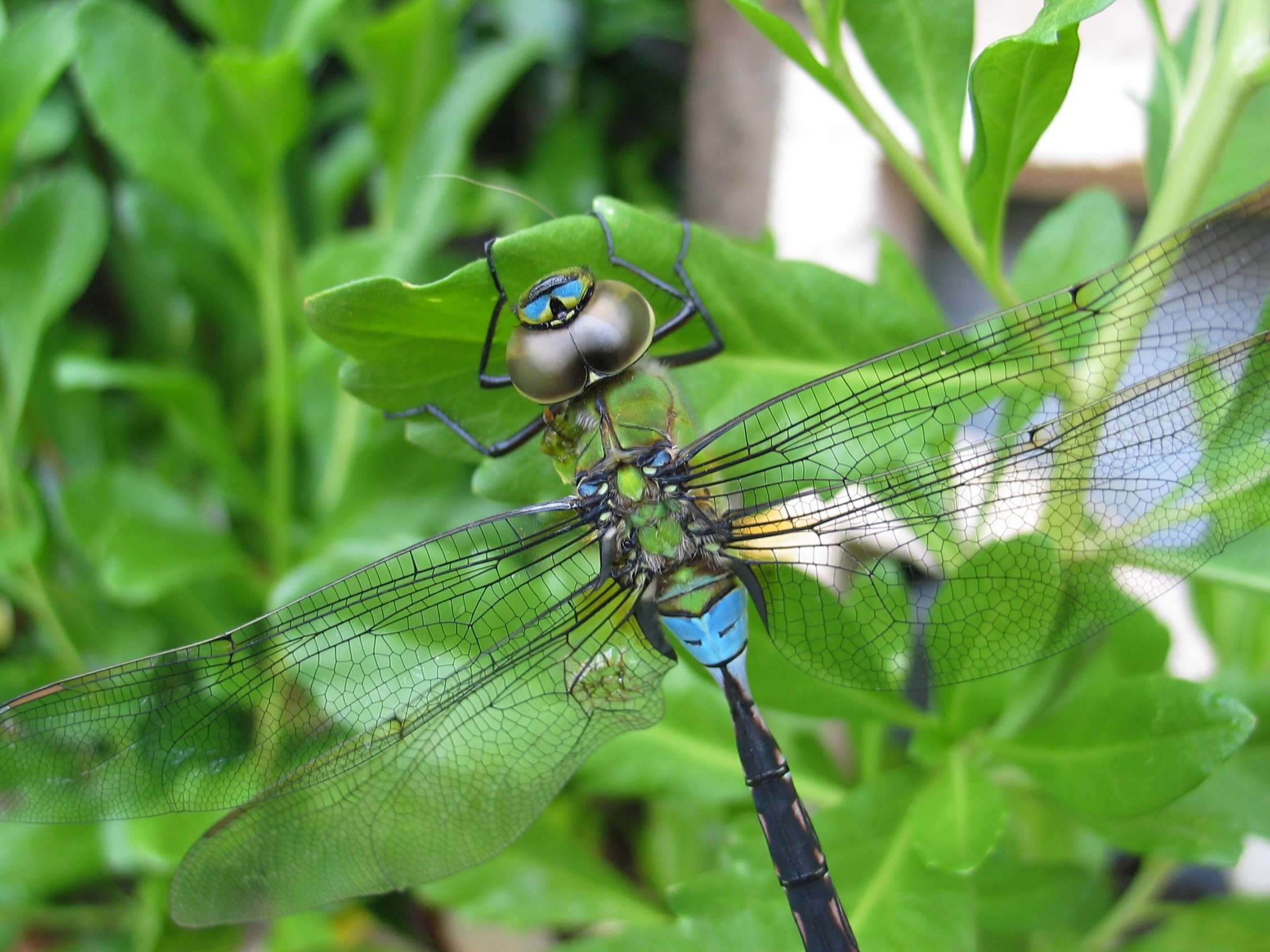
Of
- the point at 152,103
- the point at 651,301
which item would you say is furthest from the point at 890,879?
the point at 152,103

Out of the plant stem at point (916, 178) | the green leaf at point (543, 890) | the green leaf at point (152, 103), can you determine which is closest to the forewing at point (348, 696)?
the green leaf at point (543, 890)

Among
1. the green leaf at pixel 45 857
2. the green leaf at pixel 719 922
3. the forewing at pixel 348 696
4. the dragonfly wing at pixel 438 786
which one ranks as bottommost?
the green leaf at pixel 719 922

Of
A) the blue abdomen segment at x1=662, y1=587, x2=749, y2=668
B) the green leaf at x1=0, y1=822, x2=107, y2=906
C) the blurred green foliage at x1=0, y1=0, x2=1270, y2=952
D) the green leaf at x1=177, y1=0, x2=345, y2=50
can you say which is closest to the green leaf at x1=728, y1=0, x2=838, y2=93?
the blurred green foliage at x1=0, y1=0, x2=1270, y2=952

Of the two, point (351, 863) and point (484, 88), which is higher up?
point (484, 88)

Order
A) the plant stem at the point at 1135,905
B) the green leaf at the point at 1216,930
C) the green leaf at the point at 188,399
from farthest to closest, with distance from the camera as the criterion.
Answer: the green leaf at the point at 188,399, the plant stem at the point at 1135,905, the green leaf at the point at 1216,930

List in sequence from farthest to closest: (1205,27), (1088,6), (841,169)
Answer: (841,169)
(1205,27)
(1088,6)

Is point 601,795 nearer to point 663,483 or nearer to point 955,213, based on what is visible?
point 663,483

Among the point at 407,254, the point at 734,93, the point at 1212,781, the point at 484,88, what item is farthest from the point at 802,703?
the point at 734,93

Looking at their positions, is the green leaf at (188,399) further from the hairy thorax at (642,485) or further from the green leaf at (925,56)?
the green leaf at (925,56)
